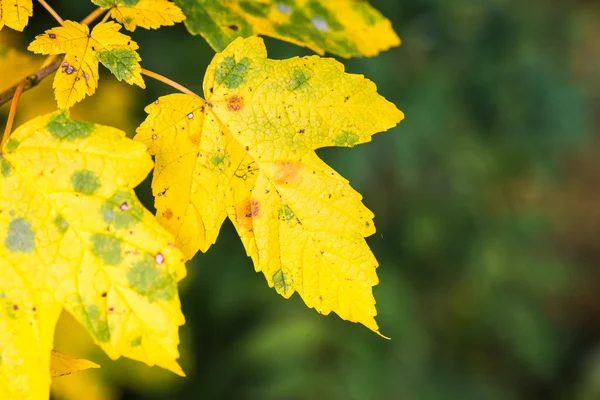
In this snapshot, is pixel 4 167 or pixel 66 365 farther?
pixel 66 365

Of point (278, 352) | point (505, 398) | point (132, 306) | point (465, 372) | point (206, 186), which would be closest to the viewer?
point (132, 306)

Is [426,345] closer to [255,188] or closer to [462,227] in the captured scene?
[462,227]

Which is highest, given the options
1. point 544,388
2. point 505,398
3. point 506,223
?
point 506,223

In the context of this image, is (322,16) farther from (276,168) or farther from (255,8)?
(276,168)

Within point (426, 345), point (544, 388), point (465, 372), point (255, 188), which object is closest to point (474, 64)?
point (426, 345)

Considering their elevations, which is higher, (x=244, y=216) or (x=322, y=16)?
(x=322, y=16)

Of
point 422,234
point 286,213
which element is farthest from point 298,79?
point 422,234

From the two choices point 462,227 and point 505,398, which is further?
point 505,398

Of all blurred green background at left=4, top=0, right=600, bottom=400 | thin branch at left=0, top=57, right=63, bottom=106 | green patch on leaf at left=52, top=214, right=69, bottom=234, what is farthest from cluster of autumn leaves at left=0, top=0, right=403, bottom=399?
blurred green background at left=4, top=0, right=600, bottom=400
